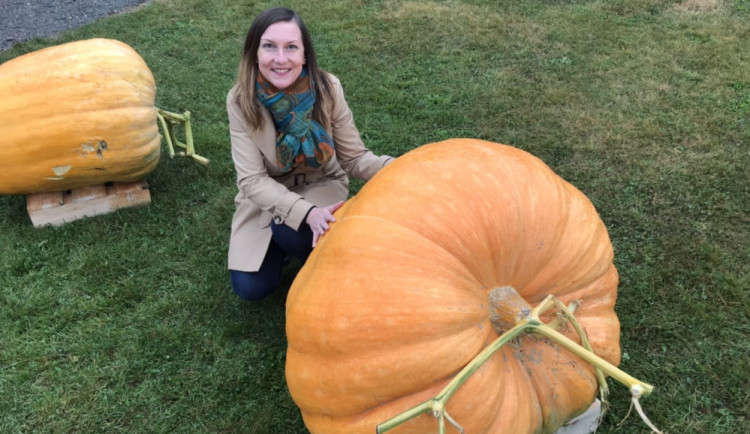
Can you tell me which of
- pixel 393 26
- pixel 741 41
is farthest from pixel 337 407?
pixel 741 41

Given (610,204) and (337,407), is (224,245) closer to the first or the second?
(337,407)

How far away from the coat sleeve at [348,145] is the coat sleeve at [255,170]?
354mm

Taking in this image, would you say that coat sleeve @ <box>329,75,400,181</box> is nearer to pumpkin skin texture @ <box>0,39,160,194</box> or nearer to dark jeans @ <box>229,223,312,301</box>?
dark jeans @ <box>229,223,312,301</box>

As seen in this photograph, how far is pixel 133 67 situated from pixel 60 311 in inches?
62.9

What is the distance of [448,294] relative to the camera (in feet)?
5.48

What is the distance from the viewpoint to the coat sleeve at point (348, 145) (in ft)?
9.48

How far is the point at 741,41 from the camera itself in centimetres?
579

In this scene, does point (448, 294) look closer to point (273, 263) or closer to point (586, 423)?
point (586, 423)

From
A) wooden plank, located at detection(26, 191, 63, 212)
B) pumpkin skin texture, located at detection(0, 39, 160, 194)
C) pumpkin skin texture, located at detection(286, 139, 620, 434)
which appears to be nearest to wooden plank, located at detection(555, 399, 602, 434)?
pumpkin skin texture, located at detection(286, 139, 620, 434)

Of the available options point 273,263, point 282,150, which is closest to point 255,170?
point 282,150

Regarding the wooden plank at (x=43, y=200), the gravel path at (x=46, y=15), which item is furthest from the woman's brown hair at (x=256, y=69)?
the gravel path at (x=46, y=15)

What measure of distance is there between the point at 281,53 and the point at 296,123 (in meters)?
0.32

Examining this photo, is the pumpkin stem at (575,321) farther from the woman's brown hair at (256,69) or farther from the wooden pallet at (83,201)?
the wooden pallet at (83,201)

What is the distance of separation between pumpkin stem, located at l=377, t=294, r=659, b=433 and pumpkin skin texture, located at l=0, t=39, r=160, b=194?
276cm
